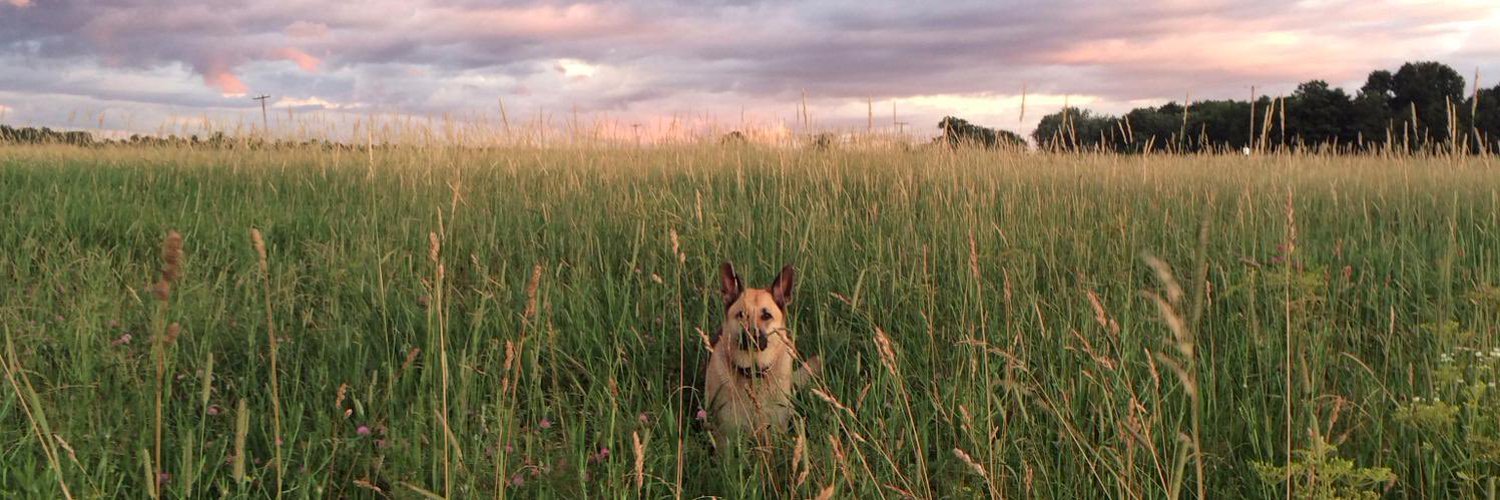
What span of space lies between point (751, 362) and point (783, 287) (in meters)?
0.43

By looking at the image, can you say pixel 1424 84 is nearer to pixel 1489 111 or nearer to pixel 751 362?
pixel 1489 111

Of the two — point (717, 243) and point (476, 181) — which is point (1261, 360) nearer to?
point (717, 243)

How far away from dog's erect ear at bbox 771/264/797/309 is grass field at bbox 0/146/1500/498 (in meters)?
0.18

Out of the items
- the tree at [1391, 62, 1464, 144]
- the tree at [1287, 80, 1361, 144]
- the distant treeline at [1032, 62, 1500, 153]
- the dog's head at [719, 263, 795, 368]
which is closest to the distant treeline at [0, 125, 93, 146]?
the dog's head at [719, 263, 795, 368]

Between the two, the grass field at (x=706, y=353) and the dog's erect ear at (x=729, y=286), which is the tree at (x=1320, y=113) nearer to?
the grass field at (x=706, y=353)

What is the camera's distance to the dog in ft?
9.37

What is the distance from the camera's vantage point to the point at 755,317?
300 centimetres

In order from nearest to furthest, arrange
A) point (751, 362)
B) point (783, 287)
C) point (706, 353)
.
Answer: point (751, 362), point (783, 287), point (706, 353)

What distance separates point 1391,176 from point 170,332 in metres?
10.1

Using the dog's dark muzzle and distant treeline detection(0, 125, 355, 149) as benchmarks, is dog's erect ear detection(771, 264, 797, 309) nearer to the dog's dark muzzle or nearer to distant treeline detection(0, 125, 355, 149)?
the dog's dark muzzle

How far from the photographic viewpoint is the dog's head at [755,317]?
2980mm

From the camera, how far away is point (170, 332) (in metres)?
1.31

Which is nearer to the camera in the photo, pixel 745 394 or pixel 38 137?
pixel 745 394

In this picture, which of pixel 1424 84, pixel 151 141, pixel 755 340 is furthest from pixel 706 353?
pixel 1424 84
